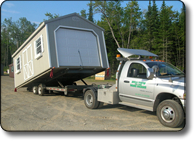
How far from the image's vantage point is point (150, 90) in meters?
5.89

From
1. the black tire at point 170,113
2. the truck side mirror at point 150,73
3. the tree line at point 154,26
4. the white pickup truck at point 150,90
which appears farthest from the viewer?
the tree line at point 154,26

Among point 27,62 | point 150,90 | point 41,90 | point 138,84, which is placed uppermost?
point 27,62

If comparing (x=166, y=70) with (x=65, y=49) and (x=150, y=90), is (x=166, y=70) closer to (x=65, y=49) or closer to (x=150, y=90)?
(x=150, y=90)

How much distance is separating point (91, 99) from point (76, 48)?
3205mm

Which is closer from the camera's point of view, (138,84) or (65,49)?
(138,84)

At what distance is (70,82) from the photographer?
12797 millimetres

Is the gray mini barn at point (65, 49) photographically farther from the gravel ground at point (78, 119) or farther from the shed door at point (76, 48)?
the gravel ground at point (78, 119)

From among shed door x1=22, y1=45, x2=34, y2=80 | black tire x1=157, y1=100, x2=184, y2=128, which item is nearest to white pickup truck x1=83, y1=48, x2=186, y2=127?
black tire x1=157, y1=100, x2=184, y2=128

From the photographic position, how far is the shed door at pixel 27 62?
447 inches

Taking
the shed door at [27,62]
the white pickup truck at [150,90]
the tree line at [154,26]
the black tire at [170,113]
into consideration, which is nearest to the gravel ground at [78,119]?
the black tire at [170,113]

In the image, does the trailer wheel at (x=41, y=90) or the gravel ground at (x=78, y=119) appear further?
the trailer wheel at (x=41, y=90)

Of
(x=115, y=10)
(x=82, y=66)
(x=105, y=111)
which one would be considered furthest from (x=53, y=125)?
(x=115, y=10)

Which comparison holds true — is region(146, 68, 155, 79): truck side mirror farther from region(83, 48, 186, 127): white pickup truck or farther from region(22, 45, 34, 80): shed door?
region(22, 45, 34, 80): shed door

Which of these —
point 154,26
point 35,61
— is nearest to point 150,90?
point 35,61
